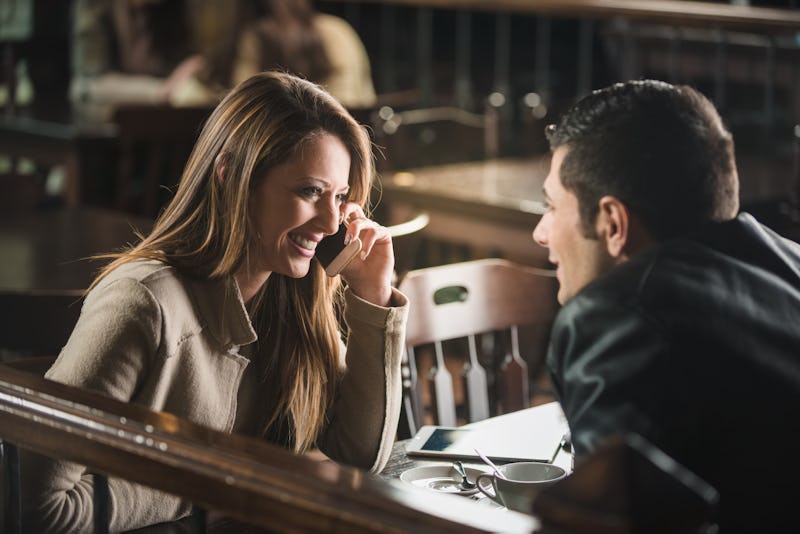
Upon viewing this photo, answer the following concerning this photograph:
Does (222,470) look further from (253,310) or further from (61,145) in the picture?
(61,145)

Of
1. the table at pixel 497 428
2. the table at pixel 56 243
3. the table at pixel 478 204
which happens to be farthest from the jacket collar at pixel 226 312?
the table at pixel 478 204

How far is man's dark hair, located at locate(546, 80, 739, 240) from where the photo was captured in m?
1.28

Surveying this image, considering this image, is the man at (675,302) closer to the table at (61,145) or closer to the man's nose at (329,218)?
the man's nose at (329,218)

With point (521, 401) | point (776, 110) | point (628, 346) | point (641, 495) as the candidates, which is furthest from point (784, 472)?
point (776, 110)

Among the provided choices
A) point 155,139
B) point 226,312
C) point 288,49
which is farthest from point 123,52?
point 226,312

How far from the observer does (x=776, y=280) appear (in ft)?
4.21

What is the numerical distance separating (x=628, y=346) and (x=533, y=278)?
5.08 feet

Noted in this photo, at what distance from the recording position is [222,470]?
3.33 feet

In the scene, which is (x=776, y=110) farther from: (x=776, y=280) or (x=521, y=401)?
(x=776, y=280)

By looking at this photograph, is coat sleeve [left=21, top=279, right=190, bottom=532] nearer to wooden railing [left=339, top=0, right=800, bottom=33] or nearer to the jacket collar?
the jacket collar

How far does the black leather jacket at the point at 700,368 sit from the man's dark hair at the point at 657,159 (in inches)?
1.7

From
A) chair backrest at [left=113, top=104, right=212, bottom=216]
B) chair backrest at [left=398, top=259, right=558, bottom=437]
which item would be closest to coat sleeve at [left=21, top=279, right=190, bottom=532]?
chair backrest at [left=398, top=259, right=558, bottom=437]

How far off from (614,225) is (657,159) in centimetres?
9

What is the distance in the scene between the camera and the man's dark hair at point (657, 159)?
50.4 inches
